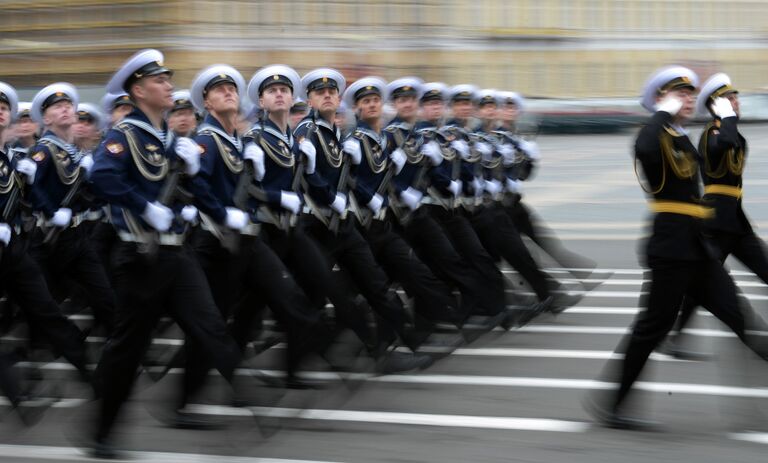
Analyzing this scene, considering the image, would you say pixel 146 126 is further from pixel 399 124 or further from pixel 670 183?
pixel 399 124

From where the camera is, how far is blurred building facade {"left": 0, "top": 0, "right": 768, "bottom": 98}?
46.8 metres

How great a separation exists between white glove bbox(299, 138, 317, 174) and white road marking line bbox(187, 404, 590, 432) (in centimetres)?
138

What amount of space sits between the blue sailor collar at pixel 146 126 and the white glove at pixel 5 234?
1.29 metres

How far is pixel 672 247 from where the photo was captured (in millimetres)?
6891

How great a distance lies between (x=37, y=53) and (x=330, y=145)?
134ft

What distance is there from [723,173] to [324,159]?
2.33 meters

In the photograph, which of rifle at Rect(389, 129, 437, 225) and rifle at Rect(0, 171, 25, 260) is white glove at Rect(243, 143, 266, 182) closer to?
rifle at Rect(0, 171, 25, 260)

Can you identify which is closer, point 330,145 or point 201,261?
point 201,261

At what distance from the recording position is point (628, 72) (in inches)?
2581

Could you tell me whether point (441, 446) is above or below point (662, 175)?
below

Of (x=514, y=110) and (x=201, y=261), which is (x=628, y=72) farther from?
(x=201, y=261)

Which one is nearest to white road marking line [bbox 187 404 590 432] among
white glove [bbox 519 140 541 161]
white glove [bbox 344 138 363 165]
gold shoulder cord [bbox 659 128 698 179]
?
gold shoulder cord [bbox 659 128 698 179]

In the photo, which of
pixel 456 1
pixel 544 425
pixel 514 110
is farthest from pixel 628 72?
pixel 544 425

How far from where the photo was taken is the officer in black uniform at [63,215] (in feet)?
28.7
